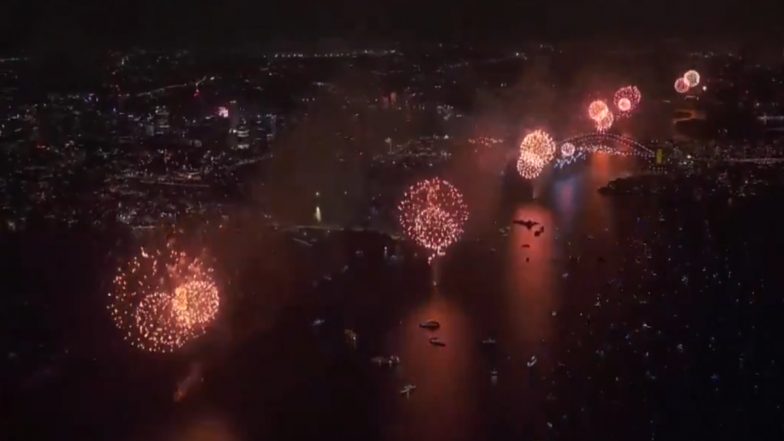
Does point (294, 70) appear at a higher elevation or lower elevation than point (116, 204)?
higher

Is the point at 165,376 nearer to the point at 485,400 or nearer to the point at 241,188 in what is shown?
the point at 485,400

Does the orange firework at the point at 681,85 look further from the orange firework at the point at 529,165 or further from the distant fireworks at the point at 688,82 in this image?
the orange firework at the point at 529,165

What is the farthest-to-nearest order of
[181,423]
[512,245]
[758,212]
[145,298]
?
[758,212] < [512,245] < [145,298] < [181,423]

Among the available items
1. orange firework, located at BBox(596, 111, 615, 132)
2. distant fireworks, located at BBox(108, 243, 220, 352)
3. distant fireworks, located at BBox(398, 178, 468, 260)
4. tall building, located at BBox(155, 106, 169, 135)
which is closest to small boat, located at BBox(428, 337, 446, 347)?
distant fireworks, located at BBox(108, 243, 220, 352)

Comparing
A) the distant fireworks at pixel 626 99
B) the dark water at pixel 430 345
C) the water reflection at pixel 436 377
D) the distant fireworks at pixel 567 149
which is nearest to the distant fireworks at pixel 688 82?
the distant fireworks at pixel 626 99

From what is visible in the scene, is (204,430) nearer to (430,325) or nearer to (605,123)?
(430,325)

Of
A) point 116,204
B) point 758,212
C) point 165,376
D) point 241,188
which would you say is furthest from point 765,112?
point 165,376
